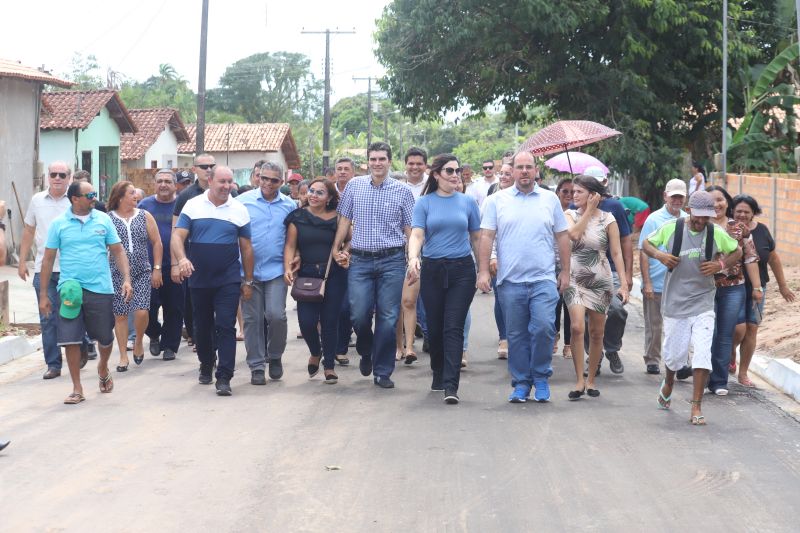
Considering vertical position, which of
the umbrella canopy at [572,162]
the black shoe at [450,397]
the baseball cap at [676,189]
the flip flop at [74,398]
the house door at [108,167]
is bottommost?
the flip flop at [74,398]

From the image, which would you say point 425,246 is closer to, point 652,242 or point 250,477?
point 652,242

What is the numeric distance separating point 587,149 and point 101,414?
76.1 ft

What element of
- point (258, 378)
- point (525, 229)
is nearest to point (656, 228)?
point (525, 229)

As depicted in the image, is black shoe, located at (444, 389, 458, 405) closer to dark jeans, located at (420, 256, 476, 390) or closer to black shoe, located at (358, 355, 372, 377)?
dark jeans, located at (420, 256, 476, 390)

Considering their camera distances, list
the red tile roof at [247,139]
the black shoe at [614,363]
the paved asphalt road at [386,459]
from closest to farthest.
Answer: the paved asphalt road at [386,459] → the black shoe at [614,363] → the red tile roof at [247,139]

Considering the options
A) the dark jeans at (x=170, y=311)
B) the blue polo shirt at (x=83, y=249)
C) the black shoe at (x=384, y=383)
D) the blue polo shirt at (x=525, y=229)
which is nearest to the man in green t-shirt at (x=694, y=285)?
the blue polo shirt at (x=525, y=229)

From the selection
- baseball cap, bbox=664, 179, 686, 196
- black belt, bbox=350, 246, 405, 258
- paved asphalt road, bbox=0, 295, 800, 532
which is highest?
baseball cap, bbox=664, 179, 686, 196

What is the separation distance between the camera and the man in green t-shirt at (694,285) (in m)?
8.68

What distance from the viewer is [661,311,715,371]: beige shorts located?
28.4 feet

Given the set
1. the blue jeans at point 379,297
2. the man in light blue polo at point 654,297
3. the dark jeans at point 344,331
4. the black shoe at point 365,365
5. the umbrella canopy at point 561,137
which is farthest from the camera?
the umbrella canopy at point 561,137

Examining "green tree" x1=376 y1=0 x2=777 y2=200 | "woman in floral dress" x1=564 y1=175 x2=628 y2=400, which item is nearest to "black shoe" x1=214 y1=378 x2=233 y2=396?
"woman in floral dress" x1=564 y1=175 x2=628 y2=400

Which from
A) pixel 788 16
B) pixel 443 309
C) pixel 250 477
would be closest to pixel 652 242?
pixel 443 309

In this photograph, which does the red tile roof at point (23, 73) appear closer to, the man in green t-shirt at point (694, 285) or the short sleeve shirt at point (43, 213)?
the short sleeve shirt at point (43, 213)

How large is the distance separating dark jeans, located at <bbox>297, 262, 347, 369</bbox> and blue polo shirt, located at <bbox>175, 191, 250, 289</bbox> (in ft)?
2.42
